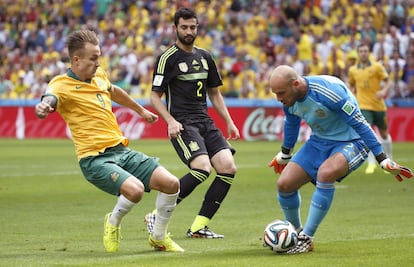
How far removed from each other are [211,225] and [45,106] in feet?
12.5

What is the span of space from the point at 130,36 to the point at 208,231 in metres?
25.6

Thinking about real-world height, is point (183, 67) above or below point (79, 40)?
below

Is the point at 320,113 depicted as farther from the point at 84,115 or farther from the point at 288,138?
the point at 84,115

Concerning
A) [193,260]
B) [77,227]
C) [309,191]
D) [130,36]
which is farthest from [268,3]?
[193,260]

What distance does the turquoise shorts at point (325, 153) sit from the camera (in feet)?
31.5

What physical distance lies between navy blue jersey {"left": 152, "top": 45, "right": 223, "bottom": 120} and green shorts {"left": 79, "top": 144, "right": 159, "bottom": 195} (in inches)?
73.2

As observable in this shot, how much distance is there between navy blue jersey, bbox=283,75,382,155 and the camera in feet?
30.7

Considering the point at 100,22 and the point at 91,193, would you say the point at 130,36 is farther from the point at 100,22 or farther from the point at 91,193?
the point at 91,193

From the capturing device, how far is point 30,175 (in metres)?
19.5

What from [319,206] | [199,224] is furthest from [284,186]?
[199,224]

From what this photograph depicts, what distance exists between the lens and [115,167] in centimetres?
946

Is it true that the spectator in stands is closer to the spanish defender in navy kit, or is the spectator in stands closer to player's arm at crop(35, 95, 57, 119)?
the spanish defender in navy kit

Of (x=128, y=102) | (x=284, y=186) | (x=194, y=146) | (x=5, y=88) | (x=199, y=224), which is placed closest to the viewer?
(x=284, y=186)

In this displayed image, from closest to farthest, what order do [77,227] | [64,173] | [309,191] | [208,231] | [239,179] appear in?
[208,231] → [77,227] → [309,191] → [239,179] → [64,173]
